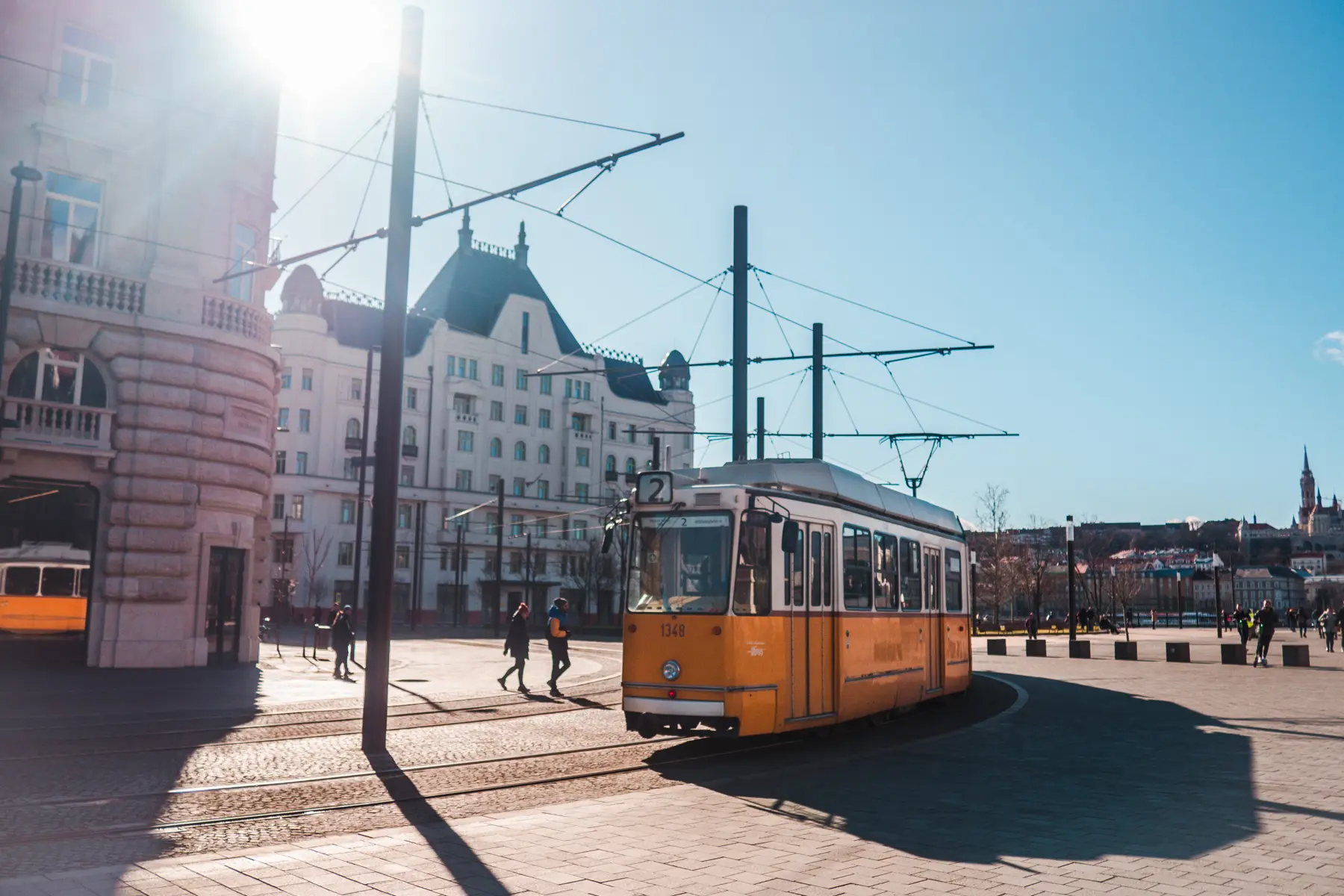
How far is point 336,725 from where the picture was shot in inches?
607

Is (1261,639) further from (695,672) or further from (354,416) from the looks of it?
(354,416)

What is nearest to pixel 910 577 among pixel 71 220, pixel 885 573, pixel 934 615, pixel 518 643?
pixel 885 573

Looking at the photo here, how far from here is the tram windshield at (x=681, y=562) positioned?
1238 cm

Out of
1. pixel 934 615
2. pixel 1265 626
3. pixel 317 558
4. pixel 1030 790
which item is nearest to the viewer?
pixel 1030 790

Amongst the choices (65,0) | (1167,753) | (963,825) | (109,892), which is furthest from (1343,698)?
(65,0)

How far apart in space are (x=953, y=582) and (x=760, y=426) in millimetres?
11827

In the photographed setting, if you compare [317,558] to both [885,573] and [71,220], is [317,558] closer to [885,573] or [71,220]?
[71,220]

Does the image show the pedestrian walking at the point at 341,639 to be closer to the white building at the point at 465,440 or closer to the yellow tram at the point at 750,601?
the yellow tram at the point at 750,601

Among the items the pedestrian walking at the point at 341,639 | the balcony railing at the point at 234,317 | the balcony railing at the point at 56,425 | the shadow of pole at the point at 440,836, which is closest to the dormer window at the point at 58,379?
the balcony railing at the point at 56,425

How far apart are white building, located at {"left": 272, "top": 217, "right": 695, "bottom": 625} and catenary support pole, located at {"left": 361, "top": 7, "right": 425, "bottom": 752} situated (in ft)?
155

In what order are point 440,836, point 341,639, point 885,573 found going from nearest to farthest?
point 440,836
point 885,573
point 341,639

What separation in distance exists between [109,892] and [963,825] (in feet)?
19.1

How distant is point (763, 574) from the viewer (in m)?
12.6

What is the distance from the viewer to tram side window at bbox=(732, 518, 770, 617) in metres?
12.3
